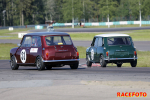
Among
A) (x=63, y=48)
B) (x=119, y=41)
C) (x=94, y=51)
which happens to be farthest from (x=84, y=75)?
(x=94, y=51)

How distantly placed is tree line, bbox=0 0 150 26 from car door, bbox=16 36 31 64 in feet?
332

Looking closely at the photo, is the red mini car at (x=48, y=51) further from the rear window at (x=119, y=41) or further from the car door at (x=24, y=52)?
the rear window at (x=119, y=41)

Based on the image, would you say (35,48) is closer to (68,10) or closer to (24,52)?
(24,52)

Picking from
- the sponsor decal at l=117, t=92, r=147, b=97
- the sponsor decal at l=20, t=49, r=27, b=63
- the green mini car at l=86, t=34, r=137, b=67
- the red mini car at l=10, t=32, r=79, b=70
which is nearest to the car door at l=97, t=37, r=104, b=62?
the green mini car at l=86, t=34, r=137, b=67

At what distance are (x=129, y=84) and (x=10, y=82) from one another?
12.2ft

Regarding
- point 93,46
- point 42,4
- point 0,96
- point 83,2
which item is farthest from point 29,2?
point 0,96

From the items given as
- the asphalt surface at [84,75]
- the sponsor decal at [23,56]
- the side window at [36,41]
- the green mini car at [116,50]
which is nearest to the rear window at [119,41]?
the green mini car at [116,50]

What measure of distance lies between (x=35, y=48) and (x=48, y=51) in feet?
2.82

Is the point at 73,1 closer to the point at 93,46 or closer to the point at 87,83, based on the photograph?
the point at 93,46

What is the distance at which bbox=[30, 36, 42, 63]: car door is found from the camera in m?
14.7

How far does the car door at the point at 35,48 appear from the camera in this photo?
48.2 ft

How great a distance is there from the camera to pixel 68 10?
4998 inches

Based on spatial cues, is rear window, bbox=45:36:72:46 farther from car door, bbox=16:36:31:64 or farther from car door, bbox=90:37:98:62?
car door, bbox=90:37:98:62

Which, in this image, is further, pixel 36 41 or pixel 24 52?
pixel 24 52
